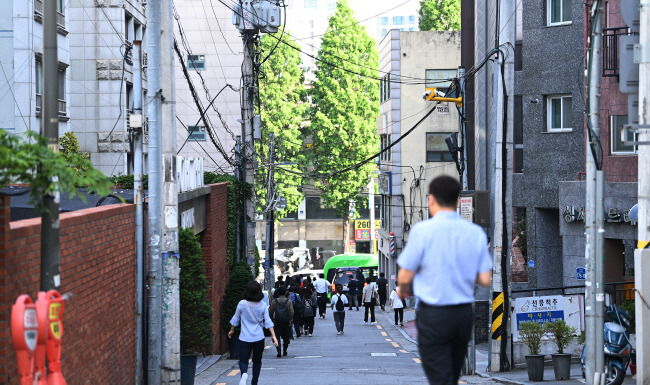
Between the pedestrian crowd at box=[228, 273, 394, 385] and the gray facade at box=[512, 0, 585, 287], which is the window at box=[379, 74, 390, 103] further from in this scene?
the gray facade at box=[512, 0, 585, 287]

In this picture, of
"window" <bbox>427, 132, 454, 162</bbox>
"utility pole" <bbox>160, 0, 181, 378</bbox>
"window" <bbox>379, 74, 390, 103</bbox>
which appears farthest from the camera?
"window" <bbox>379, 74, 390, 103</bbox>

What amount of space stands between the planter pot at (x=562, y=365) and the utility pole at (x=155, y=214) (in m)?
6.53

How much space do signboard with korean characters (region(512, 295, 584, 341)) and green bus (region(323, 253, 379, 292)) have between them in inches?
1482

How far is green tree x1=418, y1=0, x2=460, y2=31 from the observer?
57.6 meters

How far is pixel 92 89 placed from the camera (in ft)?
117

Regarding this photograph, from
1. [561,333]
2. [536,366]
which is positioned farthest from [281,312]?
[561,333]

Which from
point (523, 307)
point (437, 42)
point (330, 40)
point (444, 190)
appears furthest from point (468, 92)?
point (444, 190)

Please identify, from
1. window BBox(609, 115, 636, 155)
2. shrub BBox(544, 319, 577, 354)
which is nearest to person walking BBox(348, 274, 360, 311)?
window BBox(609, 115, 636, 155)

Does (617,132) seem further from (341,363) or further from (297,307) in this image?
(297,307)

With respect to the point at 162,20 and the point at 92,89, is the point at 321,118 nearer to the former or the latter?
the point at 92,89

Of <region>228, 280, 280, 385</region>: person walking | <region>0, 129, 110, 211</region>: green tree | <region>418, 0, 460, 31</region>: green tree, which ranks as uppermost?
<region>418, 0, 460, 31</region>: green tree

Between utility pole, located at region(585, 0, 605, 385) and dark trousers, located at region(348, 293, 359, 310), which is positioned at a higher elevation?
utility pole, located at region(585, 0, 605, 385)

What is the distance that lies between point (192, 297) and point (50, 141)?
10.1 meters

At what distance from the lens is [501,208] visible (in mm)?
16781
